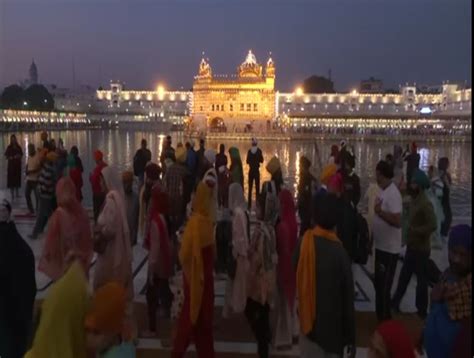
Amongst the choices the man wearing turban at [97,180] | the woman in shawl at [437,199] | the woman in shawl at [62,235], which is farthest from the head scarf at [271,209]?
the woman in shawl at [437,199]

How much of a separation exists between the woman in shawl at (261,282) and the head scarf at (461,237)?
1550 millimetres

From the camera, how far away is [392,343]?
215cm

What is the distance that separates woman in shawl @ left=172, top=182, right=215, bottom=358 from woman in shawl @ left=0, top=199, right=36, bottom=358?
894mm

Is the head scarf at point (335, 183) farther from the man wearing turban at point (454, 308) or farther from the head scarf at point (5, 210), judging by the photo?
the head scarf at point (5, 210)

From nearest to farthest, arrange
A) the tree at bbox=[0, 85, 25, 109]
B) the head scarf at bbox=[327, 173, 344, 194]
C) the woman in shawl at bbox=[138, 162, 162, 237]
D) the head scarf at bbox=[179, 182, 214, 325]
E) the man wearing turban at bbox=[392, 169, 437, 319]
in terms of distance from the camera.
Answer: the head scarf at bbox=[179, 182, 214, 325] → the man wearing turban at bbox=[392, 169, 437, 319] → the head scarf at bbox=[327, 173, 344, 194] → the woman in shawl at bbox=[138, 162, 162, 237] → the tree at bbox=[0, 85, 25, 109]

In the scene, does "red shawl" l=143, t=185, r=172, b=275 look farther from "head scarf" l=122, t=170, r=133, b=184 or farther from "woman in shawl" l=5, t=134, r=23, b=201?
Answer: "woman in shawl" l=5, t=134, r=23, b=201

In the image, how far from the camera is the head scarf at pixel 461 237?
2.58 m

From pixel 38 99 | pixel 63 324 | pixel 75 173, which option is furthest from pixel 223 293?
pixel 38 99

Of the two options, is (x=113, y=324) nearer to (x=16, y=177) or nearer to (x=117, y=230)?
(x=117, y=230)

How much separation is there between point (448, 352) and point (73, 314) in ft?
5.22

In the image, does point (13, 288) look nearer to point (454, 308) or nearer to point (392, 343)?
point (392, 343)

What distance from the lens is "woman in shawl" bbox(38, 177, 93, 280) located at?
4.18 metres

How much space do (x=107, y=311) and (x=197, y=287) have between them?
127 cm

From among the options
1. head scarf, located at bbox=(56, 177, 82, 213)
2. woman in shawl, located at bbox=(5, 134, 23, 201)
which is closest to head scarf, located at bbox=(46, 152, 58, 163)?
woman in shawl, located at bbox=(5, 134, 23, 201)
